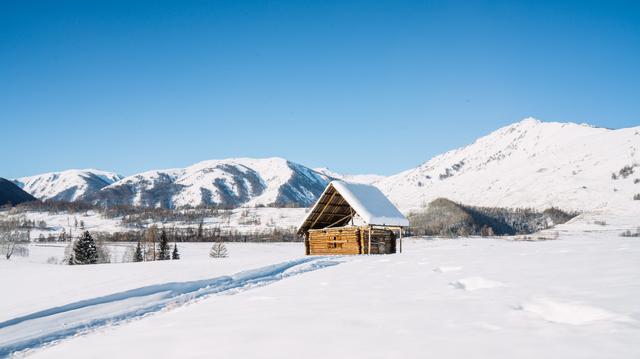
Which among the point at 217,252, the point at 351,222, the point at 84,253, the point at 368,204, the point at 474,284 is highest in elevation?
the point at 368,204

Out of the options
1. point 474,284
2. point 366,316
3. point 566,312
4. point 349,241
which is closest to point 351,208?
point 349,241

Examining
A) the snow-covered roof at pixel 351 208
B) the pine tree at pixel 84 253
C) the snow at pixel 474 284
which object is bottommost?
the pine tree at pixel 84 253

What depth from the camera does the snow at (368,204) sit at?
29.0m

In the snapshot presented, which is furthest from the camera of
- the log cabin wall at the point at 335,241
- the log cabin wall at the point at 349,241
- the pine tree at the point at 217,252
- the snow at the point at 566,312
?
the pine tree at the point at 217,252

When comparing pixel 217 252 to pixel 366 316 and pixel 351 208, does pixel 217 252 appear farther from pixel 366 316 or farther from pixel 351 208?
pixel 366 316

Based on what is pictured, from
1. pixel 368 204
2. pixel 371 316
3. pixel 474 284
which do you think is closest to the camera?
pixel 371 316

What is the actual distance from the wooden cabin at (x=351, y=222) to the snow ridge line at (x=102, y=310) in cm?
1496

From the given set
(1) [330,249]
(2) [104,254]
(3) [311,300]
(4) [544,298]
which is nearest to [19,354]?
(3) [311,300]

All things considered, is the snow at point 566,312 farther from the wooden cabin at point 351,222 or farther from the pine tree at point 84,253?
the pine tree at point 84,253

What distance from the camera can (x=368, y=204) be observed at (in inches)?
1186

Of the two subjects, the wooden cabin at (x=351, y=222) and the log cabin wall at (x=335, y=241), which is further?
the log cabin wall at (x=335, y=241)

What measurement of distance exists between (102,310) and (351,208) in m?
22.5

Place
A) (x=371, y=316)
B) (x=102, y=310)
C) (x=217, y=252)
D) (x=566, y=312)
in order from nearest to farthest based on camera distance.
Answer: (x=566, y=312) < (x=371, y=316) < (x=102, y=310) < (x=217, y=252)

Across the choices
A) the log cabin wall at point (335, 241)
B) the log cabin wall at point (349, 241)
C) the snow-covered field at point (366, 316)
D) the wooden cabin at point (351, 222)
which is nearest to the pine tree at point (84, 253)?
the wooden cabin at point (351, 222)
